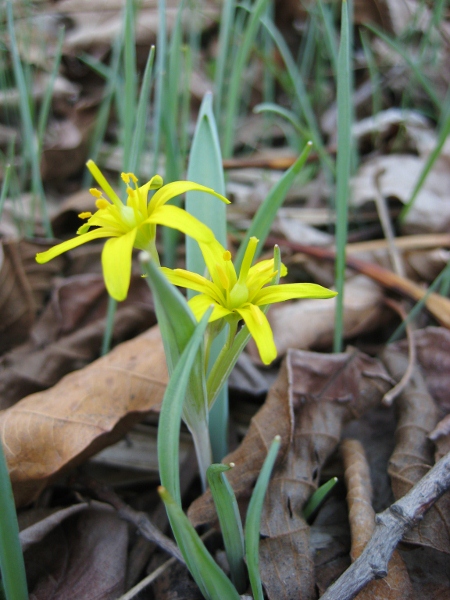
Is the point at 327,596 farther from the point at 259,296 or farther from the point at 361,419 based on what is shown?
the point at 361,419

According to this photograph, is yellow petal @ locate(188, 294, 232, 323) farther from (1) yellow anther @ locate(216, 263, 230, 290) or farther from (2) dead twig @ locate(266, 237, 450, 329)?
(2) dead twig @ locate(266, 237, 450, 329)

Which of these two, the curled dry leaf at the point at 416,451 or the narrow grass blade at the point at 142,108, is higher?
the narrow grass blade at the point at 142,108

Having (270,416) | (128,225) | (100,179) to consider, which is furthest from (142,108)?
(270,416)

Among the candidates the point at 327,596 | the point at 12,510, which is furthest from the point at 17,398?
the point at 327,596

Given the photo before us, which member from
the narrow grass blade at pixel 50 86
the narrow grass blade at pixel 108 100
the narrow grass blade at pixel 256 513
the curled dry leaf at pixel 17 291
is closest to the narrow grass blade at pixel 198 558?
the narrow grass blade at pixel 256 513

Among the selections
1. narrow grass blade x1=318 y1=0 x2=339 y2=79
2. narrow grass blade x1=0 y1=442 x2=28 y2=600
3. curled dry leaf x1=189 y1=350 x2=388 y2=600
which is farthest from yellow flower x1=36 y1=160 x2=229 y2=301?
narrow grass blade x1=318 y1=0 x2=339 y2=79

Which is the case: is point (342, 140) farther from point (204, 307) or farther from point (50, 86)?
point (50, 86)

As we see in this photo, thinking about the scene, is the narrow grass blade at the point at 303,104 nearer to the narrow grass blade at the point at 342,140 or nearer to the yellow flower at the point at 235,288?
the narrow grass blade at the point at 342,140
